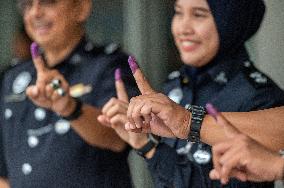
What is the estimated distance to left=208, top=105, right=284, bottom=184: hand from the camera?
80 centimetres

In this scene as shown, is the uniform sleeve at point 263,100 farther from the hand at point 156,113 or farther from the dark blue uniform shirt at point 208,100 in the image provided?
the hand at point 156,113

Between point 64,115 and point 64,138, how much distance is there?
14 centimetres

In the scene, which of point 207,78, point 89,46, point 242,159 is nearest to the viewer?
point 242,159

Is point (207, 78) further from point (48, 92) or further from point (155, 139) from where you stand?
point (48, 92)

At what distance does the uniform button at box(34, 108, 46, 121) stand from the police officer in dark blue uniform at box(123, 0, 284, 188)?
27 centimetres

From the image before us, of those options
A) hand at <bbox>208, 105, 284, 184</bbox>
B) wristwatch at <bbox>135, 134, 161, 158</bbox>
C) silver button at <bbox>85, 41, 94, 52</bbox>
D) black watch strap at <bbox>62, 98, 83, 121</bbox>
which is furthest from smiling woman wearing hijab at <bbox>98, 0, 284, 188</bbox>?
hand at <bbox>208, 105, 284, 184</bbox>

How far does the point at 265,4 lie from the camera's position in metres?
1.41

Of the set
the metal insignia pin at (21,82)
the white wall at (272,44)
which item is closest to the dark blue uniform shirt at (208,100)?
the white wall at (272,44)

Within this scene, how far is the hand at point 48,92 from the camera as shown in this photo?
3.88ft

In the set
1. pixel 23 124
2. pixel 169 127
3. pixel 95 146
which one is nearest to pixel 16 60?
pixel 23 124

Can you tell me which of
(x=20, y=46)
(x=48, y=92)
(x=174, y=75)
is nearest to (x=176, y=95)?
(x=174, y=75)

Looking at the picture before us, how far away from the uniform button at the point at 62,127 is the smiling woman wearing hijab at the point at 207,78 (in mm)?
192

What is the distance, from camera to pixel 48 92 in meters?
1.19

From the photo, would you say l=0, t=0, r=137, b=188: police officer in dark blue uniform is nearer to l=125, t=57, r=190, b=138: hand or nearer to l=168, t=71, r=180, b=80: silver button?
l=168, t=71, r=180, b=80: silver button
